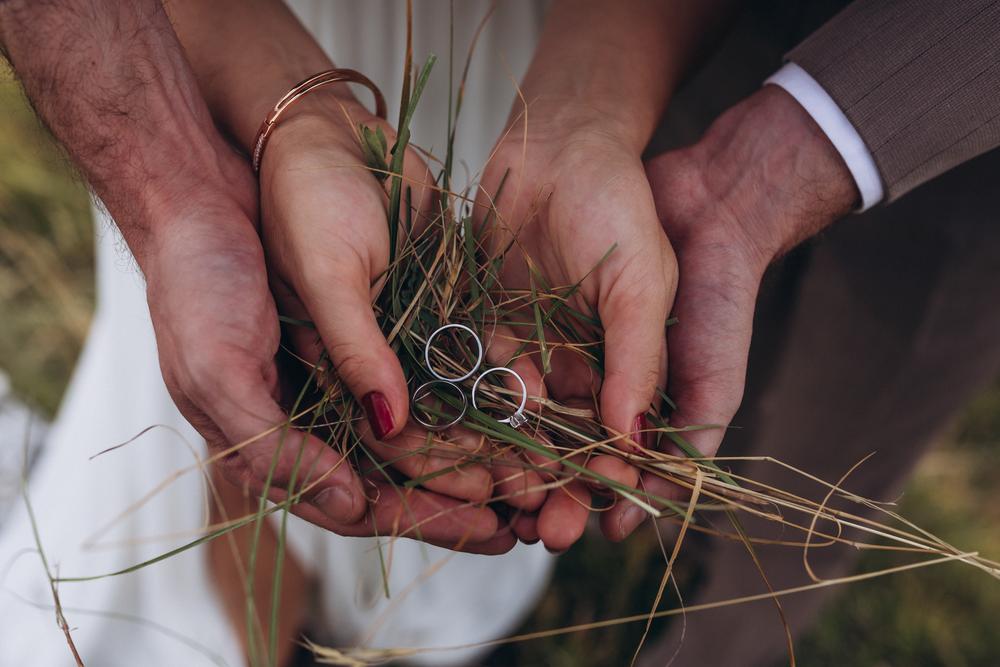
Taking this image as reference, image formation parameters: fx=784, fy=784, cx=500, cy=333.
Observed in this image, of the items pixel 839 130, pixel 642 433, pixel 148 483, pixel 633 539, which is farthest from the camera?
pixel 633 539

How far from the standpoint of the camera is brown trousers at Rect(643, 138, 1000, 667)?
1.12 metres

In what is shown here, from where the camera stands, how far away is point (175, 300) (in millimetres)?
775

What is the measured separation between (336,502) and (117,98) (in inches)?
20.0

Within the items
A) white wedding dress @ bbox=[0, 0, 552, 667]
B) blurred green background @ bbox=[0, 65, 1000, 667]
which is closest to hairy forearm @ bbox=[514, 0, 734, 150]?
white wedding dress @ bbox=[0, 0, 552, 667]

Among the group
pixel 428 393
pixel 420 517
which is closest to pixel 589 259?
pixel 428 393

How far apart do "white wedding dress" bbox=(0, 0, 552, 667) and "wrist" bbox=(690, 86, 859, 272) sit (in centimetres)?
45

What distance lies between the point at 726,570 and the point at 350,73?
46.3 inches

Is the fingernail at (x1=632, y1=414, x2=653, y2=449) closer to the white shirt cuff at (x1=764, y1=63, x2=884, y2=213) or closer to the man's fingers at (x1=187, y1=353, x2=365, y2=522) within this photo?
the man's fingers at (x1=187, y1=353, x2=365, y2=522)

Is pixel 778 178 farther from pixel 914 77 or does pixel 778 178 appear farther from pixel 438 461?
pixel 438 461

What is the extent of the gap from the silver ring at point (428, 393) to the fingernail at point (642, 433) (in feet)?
0.59

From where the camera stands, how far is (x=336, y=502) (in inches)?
30.1

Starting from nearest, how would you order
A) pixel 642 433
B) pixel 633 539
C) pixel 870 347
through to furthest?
pixel 642 433
pixel 870 347
pixel 633 539

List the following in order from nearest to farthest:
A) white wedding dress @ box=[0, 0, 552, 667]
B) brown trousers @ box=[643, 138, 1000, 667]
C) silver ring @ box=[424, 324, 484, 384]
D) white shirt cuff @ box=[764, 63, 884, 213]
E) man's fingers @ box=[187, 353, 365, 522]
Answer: man's fingers @ box=[187, 353, 365, 522]
silver ring @ box=[424, 324, 484, 384]
white shirt cuff @ box=[764, 63, 884, 213]
brown trousers @ box=[643, 138, 1000, 667]
white wedding dress @ box=[0, 0, 552, 667]

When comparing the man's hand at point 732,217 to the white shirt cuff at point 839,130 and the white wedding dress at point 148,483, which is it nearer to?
the white shirt cuff at point 839,130
